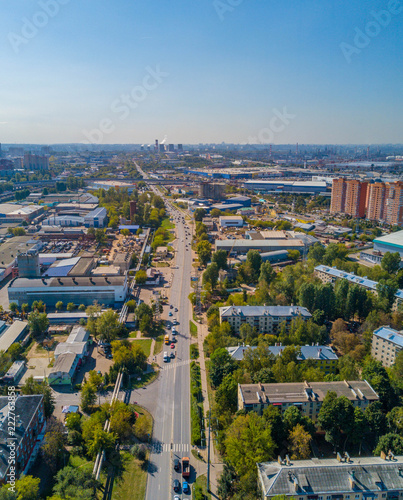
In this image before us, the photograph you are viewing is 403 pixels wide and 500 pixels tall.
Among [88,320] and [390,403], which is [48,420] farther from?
[390,403]

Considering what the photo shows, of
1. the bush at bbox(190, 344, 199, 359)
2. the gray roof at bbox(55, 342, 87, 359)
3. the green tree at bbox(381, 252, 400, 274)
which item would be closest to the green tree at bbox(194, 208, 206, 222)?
the green tree at bbox(381, 252, 400, 274)

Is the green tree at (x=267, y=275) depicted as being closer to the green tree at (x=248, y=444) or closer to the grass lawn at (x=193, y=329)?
the grass lawn at (x=193, y=329)

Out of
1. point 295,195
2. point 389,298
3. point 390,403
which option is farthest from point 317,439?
point 295,195

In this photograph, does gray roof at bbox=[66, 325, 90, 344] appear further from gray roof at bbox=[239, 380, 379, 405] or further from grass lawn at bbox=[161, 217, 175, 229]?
grass lawn at bbox=[161, 217, 175, 229]

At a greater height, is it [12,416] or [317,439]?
[12,416]

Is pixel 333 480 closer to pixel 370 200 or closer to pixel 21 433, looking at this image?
pixel 21 433

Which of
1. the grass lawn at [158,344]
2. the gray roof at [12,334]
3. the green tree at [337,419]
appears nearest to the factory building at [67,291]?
the gray roof at [12,334]
